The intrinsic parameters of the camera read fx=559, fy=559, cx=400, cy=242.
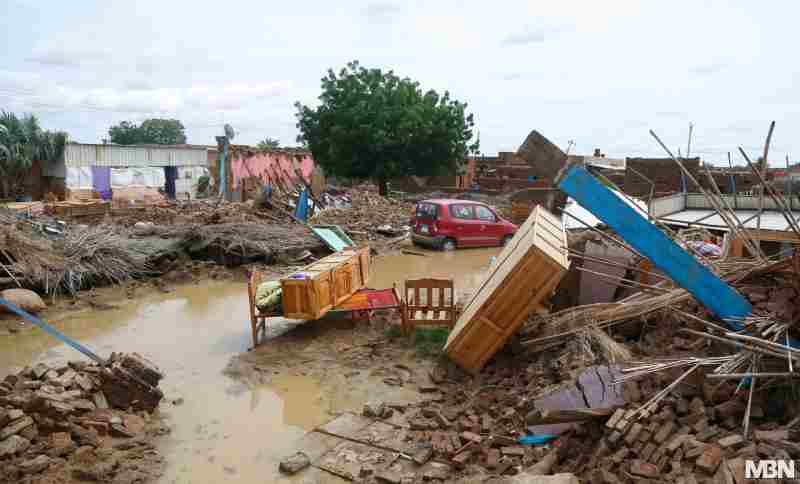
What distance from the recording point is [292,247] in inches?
645

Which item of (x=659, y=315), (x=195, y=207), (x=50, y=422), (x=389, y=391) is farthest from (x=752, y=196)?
(x=195, y=207)

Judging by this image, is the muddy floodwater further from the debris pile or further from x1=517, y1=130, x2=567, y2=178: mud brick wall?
the debris pile

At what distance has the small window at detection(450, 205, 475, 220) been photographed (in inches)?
722

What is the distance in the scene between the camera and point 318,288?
893 cm

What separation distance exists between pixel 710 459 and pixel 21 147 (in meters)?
28.2

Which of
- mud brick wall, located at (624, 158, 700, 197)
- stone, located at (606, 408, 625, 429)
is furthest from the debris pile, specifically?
stone, located at (606, 408, 625, 429)

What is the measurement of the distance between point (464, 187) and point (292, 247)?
77.6 ft

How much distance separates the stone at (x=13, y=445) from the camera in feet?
17.4

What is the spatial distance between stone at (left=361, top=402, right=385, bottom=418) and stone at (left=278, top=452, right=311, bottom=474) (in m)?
1.08

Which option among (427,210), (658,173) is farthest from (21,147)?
(658,173)

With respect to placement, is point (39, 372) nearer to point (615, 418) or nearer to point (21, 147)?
point (615, 418)

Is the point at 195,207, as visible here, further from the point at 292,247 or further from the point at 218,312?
the point at 218,312

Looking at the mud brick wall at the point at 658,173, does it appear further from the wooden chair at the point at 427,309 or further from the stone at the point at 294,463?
the stone at the point at 294,463

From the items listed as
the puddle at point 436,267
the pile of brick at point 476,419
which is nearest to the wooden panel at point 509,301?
the pile of brick at point 476,419
